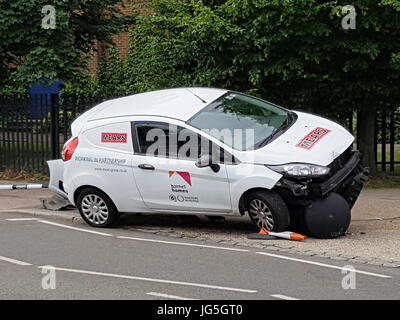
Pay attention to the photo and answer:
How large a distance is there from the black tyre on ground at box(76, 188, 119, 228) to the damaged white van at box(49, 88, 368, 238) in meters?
0.01

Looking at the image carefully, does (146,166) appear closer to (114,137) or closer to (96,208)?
(114,137)

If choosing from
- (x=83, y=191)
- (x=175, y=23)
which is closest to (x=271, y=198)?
(x=83, y=191)

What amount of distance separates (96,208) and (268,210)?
2.60 m

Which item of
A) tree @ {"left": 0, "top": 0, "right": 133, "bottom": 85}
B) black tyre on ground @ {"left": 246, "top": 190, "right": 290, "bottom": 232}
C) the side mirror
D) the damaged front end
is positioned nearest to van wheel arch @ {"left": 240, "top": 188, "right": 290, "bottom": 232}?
black tyre on ground @ {"left": 246, "top": 190, "right": 290, "bottom": 232}

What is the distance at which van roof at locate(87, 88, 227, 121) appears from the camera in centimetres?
1038

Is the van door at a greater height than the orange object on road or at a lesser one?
greater

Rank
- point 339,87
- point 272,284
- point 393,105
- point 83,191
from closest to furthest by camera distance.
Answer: point 272,284, point 83,191, point 339,87, point 393,105

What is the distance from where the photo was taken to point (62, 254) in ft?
30.2

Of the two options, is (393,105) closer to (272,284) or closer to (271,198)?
(271,198)

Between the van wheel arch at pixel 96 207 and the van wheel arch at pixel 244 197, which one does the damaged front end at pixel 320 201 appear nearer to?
the van wheel arch at pixel 244 197

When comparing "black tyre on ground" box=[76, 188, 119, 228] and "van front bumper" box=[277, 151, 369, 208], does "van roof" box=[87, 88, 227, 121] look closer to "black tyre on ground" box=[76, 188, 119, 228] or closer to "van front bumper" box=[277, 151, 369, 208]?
"black tyre on ground" box=[76, 188, 119, 228]

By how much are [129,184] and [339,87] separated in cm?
543

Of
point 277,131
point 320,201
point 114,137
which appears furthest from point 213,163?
point 114,137

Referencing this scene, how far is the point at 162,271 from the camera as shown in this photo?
8.18m
